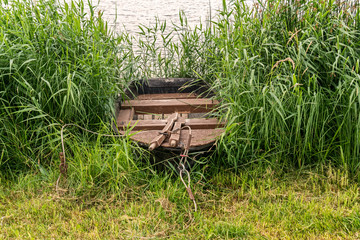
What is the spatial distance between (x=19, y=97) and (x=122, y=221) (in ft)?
4.00

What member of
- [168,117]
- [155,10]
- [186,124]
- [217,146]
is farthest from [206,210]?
[155,10]

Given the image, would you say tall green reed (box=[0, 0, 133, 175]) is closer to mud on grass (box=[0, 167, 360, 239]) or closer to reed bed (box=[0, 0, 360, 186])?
reed bed (box=[0, 0, 360, 186])

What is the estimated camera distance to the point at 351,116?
2.58 meters

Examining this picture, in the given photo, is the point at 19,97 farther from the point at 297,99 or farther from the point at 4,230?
the point at 297,99

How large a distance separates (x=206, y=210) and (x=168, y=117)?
0.93 meters

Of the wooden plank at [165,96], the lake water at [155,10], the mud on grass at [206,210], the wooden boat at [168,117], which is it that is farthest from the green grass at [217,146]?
the lake water at [155,10]

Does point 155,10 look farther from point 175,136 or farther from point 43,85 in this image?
point 175,136

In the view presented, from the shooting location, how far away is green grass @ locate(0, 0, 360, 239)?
85.8 inches

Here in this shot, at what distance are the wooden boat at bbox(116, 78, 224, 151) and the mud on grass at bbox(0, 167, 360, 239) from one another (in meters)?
0.27

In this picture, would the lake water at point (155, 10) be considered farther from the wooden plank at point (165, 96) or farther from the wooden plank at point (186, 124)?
the wooden plank at point (186, 124)

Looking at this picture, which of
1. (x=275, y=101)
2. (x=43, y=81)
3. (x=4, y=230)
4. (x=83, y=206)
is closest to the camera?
(x=4, y=230)

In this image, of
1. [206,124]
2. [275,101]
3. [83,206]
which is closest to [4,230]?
[83,206]

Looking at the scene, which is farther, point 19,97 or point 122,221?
point 19,97

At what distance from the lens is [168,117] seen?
297 centimetres
